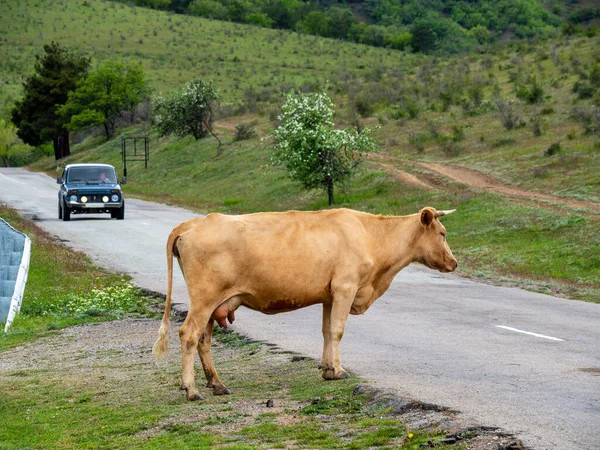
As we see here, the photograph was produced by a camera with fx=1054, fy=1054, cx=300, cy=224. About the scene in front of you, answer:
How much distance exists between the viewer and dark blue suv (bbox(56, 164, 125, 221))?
121 ft

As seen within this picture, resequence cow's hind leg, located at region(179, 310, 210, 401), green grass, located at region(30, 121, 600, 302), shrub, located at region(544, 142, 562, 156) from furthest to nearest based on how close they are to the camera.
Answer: shrub, located at region(544, 142, 562, 156) → green grass, located at region(30, 121, 600, 302) → cow's hind leg, located at region(179, 310, 210, 401)

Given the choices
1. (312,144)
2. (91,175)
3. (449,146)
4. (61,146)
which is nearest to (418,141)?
(449,146)

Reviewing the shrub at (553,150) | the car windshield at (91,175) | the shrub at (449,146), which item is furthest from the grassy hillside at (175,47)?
the shrub at (553,150)

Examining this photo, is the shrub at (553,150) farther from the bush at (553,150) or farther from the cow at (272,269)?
the cow at (272,269)

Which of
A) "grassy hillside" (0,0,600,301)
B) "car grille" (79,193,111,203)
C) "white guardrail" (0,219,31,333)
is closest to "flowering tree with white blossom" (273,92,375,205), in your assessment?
"grassy hillside" (0,0,600,301)

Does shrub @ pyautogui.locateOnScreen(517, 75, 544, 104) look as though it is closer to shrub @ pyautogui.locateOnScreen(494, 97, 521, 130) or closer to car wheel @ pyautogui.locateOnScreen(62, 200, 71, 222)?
shrub @ pyautogui.locateOnScreen(494, 97, 521, 130)

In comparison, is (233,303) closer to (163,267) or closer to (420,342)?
(420,342)

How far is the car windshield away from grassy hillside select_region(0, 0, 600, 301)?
527 centimetres

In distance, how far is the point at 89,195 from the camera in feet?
122

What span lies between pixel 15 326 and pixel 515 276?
11150mm

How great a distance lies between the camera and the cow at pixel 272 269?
1022 cm

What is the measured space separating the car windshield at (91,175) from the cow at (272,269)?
27.8 meters

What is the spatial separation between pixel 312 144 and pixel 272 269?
28.8 metres

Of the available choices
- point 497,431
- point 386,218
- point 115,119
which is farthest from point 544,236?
point 115,119
